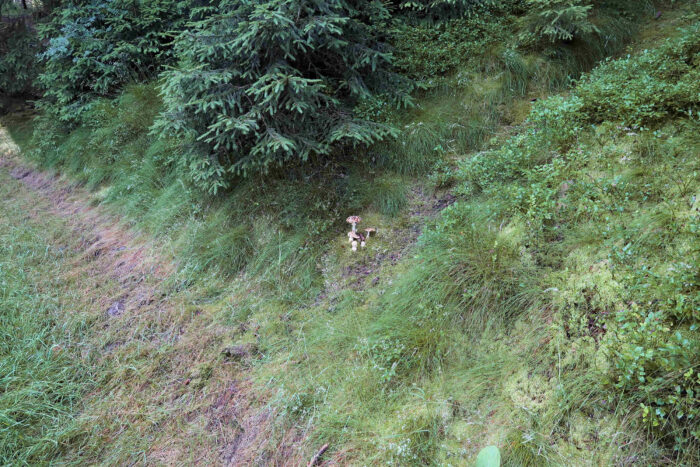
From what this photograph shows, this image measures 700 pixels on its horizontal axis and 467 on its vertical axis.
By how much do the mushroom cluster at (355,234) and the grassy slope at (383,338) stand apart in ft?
0.38

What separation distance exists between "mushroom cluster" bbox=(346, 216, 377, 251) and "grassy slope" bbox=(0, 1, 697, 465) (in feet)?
0.38

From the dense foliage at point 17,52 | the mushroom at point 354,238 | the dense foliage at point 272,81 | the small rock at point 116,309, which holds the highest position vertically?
the dense foliage at point 17,52

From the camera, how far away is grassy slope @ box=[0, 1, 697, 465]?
6.98 ft

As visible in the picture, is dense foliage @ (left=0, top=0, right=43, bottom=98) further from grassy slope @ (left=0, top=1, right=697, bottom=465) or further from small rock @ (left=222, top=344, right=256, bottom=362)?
small rock @ (left=222, top=344, right=256, bottom=362)

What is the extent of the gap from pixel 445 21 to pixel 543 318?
4.28 m

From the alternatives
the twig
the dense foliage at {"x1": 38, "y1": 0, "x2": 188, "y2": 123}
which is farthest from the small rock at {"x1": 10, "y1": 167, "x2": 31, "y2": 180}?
the twig

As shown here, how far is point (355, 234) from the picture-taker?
12.2ft

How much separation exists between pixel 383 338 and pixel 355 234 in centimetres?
130

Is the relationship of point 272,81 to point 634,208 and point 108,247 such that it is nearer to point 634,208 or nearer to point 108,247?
point 634,208

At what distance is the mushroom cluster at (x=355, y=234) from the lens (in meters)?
3.71

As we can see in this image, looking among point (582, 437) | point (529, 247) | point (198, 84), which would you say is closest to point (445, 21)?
point (198, 84)

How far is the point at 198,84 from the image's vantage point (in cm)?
366

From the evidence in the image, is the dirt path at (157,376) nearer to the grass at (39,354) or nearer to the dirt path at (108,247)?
the dirt path at (108,247)

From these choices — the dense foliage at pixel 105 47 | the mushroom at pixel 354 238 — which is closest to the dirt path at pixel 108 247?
the dense foliage at pixel 105 47
